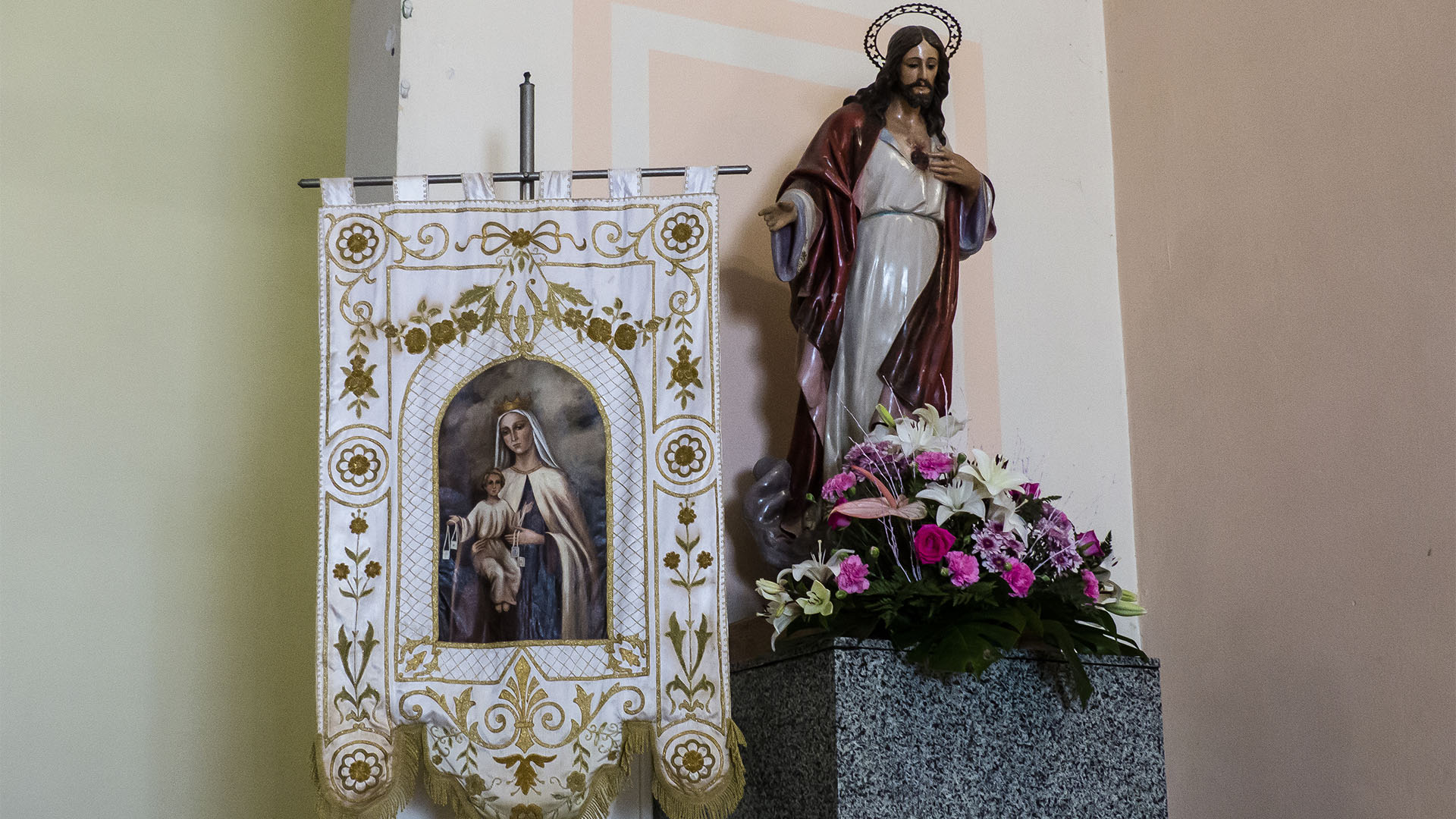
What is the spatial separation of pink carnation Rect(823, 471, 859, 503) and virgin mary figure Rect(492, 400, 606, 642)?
519 mm

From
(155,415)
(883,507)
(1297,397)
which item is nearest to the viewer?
(883,507)

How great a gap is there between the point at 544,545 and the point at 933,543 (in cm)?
80

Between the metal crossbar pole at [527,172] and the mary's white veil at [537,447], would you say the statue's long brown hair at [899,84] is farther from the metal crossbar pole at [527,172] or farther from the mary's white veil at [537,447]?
the mary's white veil at [537,447]

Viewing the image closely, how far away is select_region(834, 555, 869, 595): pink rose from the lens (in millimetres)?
2869

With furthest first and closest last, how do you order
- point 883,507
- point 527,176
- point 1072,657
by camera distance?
point 527,176, point 883,507, point 1072,657

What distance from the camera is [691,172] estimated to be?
124 inches

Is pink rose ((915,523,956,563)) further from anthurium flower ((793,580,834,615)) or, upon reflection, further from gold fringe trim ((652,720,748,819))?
gold fringe trim ((652,720,748,819))

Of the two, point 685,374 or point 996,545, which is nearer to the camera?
point 996,545

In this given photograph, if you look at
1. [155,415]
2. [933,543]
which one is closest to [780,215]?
[933,543]

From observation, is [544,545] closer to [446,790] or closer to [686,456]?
[686,456]

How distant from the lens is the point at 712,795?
9.43 feet

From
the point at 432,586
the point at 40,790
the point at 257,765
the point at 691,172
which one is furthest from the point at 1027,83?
the point at 40,790

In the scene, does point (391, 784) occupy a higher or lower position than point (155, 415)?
lower

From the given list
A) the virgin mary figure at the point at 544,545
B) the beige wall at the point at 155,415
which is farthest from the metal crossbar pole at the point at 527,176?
the beige wall at the point at 155,415
